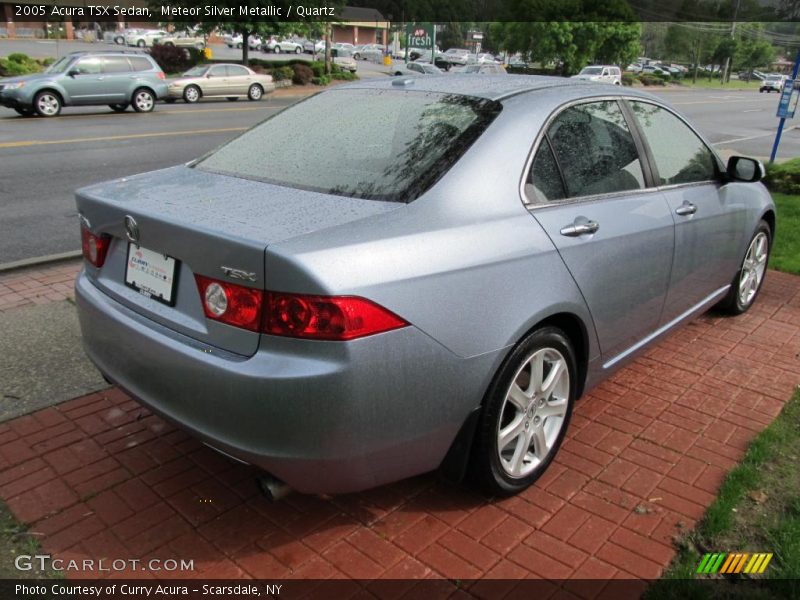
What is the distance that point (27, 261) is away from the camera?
573 cm

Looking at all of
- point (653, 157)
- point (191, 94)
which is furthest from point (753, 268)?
point (191, 94)

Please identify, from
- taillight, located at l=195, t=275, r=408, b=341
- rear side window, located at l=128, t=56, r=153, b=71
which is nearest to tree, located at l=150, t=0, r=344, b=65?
rear side window, located at l=128, t=56, r=153, b=71

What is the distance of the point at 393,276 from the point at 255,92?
26.5m

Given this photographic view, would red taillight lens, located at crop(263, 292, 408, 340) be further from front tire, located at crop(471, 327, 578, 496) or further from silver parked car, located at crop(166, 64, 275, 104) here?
silver parked car, located at crop(166, 64, 275, 104)

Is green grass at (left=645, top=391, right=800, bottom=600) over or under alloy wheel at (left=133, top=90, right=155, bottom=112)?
under

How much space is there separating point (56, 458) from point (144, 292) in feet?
3.55

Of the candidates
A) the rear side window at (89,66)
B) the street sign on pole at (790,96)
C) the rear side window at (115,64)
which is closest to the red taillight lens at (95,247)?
the street sign on pole at (790,96)

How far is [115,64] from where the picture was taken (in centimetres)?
1950

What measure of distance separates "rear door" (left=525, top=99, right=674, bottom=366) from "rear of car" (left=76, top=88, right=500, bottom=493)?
1.27ft

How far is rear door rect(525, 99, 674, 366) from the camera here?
2.91 metres

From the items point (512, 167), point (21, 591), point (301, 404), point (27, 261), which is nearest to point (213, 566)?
point (21, 591)

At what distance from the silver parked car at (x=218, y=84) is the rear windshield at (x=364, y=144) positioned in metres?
22.4

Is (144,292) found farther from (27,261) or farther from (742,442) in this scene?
(27,261)

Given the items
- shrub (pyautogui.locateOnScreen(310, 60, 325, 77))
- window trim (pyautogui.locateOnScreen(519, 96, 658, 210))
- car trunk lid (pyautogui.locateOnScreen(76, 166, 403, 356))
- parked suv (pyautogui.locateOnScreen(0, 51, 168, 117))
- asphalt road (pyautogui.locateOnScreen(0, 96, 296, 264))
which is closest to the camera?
car trunk lid (pyautogui.locateOnScreen(76, 166, 403, 356))
